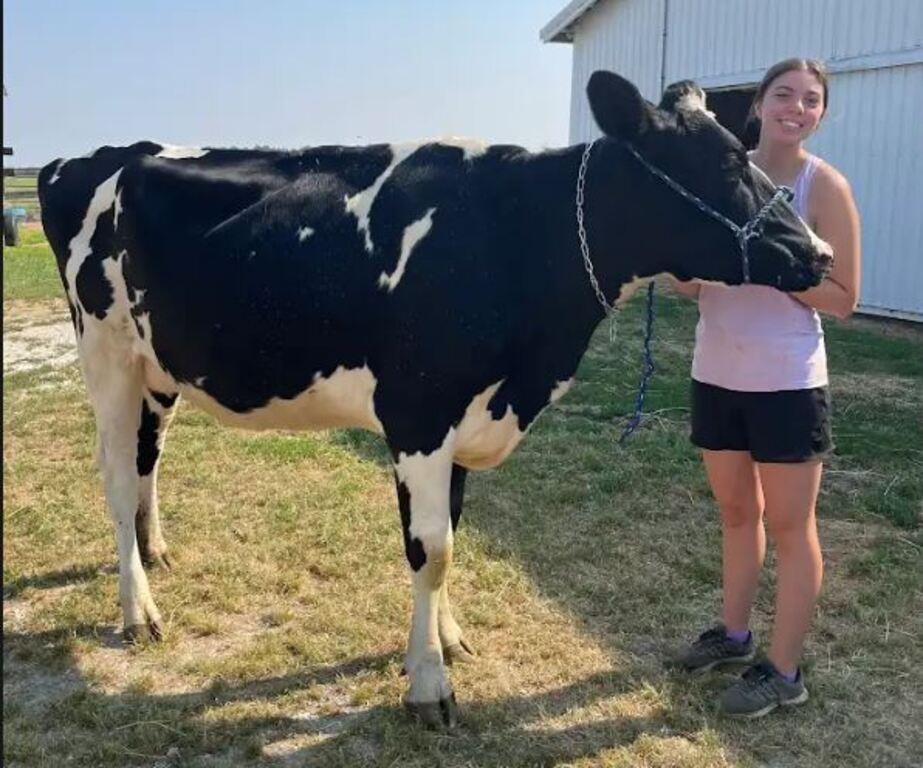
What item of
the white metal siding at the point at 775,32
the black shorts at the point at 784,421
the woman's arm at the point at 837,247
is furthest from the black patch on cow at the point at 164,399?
the white metal siding at the point at 775,32

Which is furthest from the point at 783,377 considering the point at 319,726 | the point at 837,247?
the point at 319,726

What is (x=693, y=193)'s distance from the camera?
123 inches

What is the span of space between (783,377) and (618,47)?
14874mm

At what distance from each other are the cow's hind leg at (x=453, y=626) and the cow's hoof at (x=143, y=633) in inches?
46.6

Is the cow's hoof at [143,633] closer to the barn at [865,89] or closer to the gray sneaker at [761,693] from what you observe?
the gray sneaker at [761,693]

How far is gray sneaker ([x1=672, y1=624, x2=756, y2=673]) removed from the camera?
146 inches

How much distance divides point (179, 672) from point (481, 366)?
1726mm

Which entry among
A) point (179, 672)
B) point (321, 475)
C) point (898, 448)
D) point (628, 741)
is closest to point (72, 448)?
point (321, 475)

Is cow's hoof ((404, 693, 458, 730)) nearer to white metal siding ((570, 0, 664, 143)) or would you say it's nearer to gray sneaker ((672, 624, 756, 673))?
gray sneaker ((672, 624, 756, 673))

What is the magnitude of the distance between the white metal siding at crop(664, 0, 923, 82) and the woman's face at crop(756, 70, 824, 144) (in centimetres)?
920

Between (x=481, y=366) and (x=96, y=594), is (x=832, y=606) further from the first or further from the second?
(x=96, y=594)

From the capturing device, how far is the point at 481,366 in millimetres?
3277

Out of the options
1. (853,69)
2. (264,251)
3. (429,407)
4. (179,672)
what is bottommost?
(179,672)

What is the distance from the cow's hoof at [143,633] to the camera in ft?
12.9
